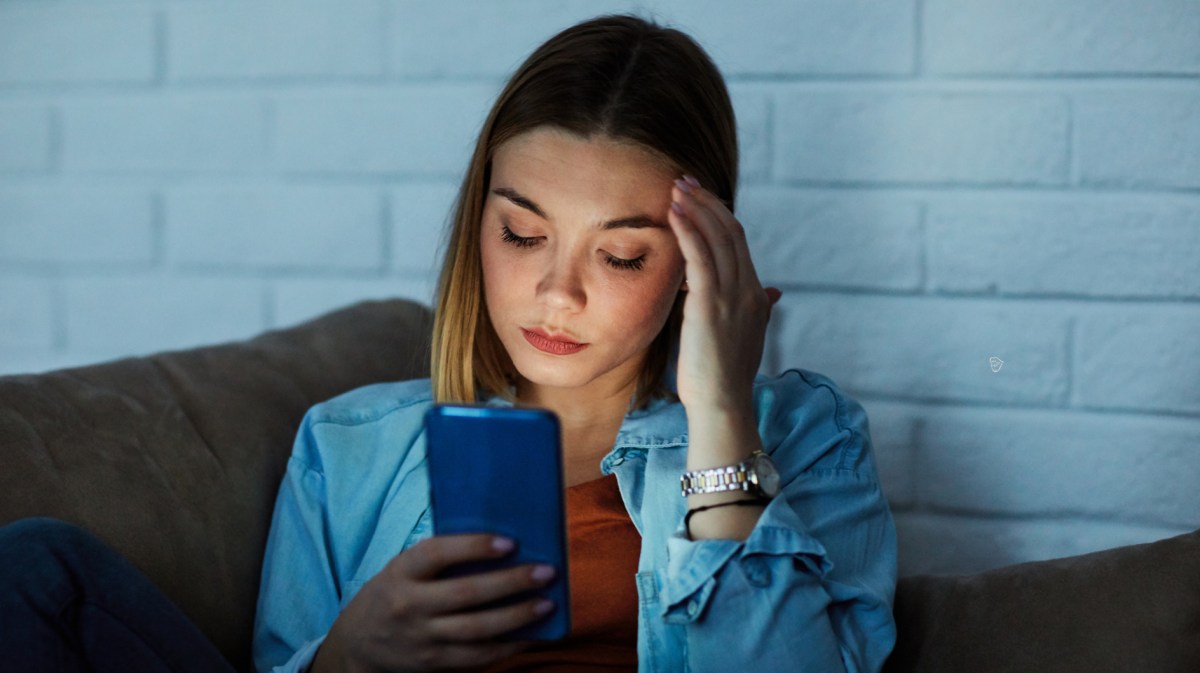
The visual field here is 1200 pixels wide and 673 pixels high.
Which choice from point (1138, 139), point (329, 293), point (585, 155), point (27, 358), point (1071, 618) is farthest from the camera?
point (27, 358)

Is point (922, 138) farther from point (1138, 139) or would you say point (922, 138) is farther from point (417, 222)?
point (417, 222)

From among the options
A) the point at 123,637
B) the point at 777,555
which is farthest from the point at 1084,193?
the point at 123,637

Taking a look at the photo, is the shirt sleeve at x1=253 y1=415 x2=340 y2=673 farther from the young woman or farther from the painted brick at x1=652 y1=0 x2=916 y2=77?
the painted brick at x1=652 y1=0 x2=916 y2=77

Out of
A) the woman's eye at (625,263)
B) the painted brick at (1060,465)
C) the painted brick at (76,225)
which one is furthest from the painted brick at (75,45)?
the painted brick at (1060,465)

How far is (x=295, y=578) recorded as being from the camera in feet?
3.67

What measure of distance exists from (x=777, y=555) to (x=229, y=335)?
1040 mm

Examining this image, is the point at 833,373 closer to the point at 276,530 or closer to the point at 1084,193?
the point at 1084,193

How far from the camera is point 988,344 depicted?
1.44 metres

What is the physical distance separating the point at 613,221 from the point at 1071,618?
1.69 ft

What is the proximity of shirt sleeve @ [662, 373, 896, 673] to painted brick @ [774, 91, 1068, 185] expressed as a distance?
0.49 metres

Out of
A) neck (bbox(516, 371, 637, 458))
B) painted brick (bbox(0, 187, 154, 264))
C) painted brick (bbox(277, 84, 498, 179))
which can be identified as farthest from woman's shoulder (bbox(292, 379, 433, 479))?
painted brick (bbox(0, 187, 154, 264))

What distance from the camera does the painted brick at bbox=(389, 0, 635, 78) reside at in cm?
155

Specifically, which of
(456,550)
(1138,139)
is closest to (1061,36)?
(1138,139)

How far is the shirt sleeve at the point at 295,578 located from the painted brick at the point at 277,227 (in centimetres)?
56
